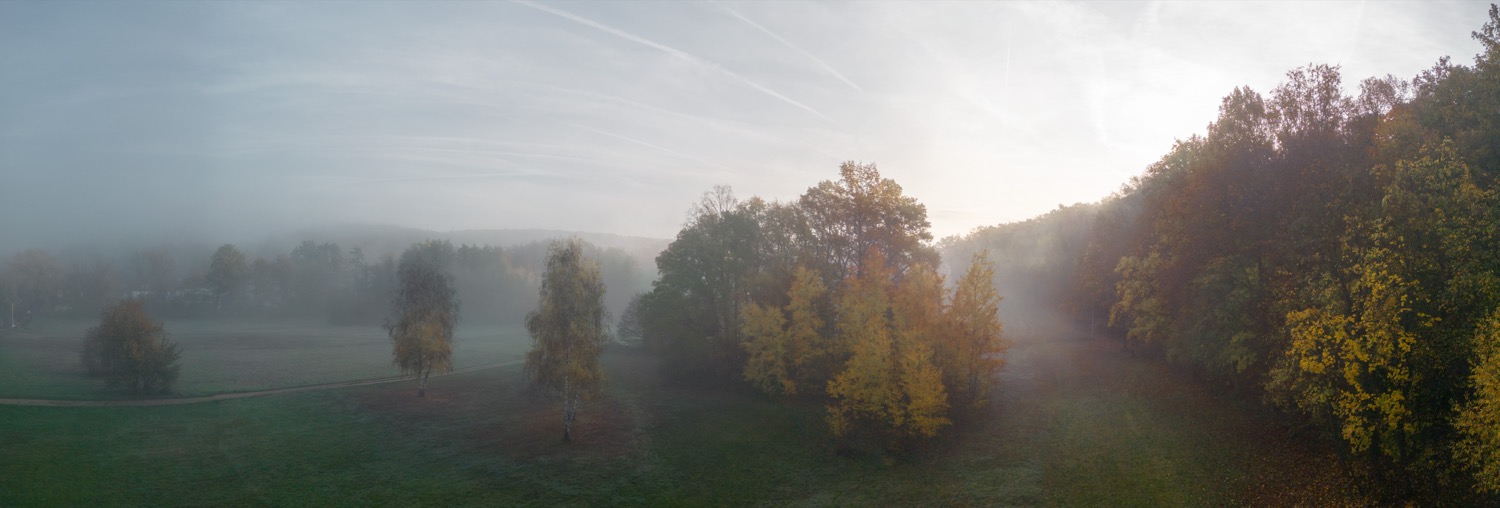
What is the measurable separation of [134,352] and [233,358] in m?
23.8

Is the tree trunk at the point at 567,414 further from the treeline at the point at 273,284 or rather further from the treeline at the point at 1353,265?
the treeline at the point at 273,284

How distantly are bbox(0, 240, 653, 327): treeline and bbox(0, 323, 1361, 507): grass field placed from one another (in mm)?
83737

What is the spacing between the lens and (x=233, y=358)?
67.6 m

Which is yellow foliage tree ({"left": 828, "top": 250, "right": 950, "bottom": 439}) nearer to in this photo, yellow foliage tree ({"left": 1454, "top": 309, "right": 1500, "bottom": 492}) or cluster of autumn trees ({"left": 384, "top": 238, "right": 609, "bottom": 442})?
cluster of autumn trees ({"left": 384, "top": 238, "right": 609, "bottom": 442})

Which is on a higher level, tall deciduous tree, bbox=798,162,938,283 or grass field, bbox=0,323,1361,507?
tall deciduous tree, bbox=798,162,938,283

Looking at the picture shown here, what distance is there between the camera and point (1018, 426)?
33781mm

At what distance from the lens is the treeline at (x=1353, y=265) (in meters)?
17.5

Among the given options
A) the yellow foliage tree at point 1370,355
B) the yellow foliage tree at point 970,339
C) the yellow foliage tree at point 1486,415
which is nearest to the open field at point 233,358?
the yellow foliage tree at point 970,339

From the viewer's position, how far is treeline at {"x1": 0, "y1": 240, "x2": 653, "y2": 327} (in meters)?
121

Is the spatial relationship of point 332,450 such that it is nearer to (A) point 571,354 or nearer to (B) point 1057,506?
(A) point 571,354

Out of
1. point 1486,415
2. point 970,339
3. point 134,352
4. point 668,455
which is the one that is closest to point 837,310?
point 970,339

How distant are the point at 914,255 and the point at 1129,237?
1407 cm

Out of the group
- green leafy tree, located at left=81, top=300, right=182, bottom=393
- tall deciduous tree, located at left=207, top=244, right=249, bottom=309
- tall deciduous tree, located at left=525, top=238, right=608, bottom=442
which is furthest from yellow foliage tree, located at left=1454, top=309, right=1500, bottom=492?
tall deciduous tree, located at left=207, top=244, right=249, bottom=309

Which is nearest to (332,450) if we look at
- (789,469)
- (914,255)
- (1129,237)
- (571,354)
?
(571,354)
